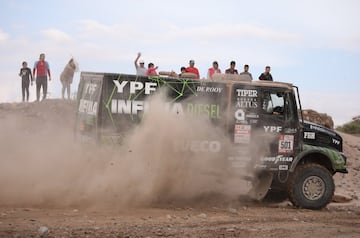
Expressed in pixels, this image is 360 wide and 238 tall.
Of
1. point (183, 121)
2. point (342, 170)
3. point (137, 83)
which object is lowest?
point (342, 170)

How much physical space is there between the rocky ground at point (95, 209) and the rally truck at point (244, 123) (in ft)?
1.68

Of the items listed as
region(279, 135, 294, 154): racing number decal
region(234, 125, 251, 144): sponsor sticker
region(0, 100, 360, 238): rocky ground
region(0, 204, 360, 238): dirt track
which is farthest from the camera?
region(279, 135, 294, 154): racing number decal

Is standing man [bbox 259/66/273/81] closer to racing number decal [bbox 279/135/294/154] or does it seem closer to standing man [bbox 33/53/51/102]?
racing number decal [bbox 279/135/294/154]

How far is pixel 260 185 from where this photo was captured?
12.5m

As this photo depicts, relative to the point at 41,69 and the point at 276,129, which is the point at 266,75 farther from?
the point at 41,69

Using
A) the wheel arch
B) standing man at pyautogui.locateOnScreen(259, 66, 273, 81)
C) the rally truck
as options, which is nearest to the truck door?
the rally truck

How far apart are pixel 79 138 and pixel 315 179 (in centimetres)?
500

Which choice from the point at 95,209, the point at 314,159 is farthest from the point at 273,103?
the point at 95,209

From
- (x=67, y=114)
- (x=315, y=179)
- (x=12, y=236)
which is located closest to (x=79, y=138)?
(x=12, y=236)

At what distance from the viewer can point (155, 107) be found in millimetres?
11242

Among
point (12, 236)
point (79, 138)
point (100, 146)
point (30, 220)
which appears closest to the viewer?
point (12, 236)

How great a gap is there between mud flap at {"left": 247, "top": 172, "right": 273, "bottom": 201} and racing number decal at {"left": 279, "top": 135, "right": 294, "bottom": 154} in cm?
60

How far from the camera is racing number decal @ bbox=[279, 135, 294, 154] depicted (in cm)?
1206

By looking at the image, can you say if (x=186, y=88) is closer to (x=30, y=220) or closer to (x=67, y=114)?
(x=30, y=220)
